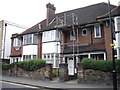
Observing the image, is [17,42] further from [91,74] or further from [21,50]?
[91,74]

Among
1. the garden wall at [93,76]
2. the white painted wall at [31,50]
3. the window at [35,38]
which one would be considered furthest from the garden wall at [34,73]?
the window at [35,38]

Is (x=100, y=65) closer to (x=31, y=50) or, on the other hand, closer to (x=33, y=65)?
(x=33, y=65)

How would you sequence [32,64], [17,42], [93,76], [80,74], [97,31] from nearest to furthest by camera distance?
[93,76], [80,74], [32,64], [97,31], [17,42]

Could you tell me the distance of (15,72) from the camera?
58.9 ft

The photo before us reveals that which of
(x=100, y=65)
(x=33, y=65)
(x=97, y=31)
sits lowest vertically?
(x=33, y=65)

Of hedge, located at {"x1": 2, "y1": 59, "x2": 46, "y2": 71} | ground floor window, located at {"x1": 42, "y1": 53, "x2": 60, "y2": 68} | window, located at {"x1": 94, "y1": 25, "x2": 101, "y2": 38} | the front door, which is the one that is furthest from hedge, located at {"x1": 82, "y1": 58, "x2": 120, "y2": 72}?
ground floor window, located at {"x1": 42, "y1": 53, "x2": 60, "y2": 68}

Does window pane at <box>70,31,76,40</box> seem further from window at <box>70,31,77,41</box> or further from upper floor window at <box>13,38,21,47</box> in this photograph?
upper floor window at <box>13,38,21,47</box>

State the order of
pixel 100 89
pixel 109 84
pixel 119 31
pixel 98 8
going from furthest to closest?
1. pixel 98 8
2. pixel 119 31
3. pixel 109 84
4. pixel 100 89

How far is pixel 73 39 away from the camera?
18.6m

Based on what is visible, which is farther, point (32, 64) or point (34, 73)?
point (32, 64)

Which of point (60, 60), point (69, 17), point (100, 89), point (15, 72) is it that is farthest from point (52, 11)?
point (100, 89)

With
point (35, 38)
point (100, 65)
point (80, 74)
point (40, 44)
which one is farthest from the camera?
point (35, 38)

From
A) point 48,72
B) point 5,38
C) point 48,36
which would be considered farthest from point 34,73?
point 5,38

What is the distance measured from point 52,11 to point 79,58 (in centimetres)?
1042
